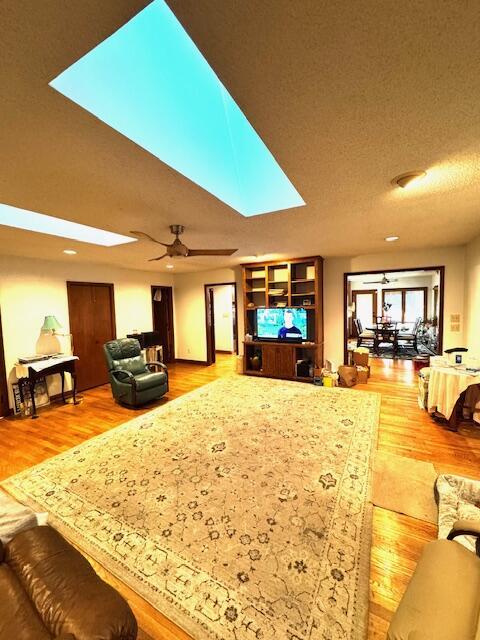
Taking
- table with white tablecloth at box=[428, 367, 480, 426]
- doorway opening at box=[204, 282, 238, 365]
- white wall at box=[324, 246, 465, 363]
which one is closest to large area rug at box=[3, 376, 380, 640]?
table with white tablecloth at box=[428, 367, 480, 426]

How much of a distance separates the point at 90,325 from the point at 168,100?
4.59 m

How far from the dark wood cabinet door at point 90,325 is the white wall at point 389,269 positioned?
454 cm

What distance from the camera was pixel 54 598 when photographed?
3.03 ft

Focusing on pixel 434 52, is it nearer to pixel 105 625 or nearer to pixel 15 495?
pixel 105 625

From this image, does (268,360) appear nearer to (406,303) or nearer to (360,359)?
(360,359)

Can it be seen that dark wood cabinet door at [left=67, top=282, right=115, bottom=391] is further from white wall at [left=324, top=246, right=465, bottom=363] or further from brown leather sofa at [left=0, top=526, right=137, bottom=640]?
white wall at [left=324, top=246, right=465, bottom=363]

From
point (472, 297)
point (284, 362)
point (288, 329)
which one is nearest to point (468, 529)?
point (472, 297)

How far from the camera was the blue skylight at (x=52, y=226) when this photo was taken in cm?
275

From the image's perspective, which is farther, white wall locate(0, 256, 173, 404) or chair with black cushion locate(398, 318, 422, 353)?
chair with black cushion locate(398, 318, 422, 353)

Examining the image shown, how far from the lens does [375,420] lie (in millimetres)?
3297

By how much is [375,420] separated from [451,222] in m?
2.51

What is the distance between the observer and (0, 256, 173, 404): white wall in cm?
396

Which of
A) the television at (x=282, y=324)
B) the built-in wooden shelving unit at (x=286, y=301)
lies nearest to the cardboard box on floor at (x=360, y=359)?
the built-in wooden shelving unit at (x=286, y=301)

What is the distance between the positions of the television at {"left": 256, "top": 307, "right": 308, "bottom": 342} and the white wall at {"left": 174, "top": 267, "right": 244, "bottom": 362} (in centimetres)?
87
